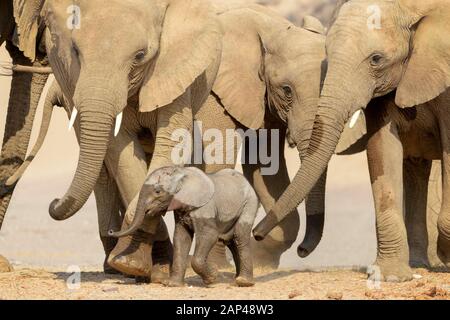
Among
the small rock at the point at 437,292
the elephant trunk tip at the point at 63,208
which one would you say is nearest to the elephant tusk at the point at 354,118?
the small rock at the point at 437,292

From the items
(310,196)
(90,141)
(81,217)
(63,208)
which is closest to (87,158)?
(90,141)

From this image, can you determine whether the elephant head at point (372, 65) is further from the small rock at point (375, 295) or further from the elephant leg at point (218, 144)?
the elephant leg at point (218, 144)

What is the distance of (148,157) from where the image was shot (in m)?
11.1

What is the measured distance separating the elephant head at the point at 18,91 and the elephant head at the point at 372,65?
217cm

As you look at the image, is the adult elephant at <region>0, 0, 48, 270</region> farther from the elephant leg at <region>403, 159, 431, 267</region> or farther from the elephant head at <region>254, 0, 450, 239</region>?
the elephant leg at <region>403, 159, 431, 267</region>

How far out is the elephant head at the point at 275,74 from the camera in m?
10.8

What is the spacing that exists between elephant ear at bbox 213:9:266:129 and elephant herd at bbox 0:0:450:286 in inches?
0.6

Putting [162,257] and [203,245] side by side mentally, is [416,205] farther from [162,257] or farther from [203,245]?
[203,245]

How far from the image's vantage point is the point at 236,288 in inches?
363

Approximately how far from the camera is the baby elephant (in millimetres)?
9055

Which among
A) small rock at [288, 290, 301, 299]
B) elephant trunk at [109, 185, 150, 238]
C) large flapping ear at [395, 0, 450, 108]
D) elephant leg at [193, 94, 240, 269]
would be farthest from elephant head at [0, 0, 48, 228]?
small rock at [288, 290, 301, 299]

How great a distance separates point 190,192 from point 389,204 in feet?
5.25

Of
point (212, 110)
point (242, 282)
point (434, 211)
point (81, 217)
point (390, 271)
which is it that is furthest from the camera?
point (81, 217)

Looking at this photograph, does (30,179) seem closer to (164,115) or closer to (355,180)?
(355,180)
